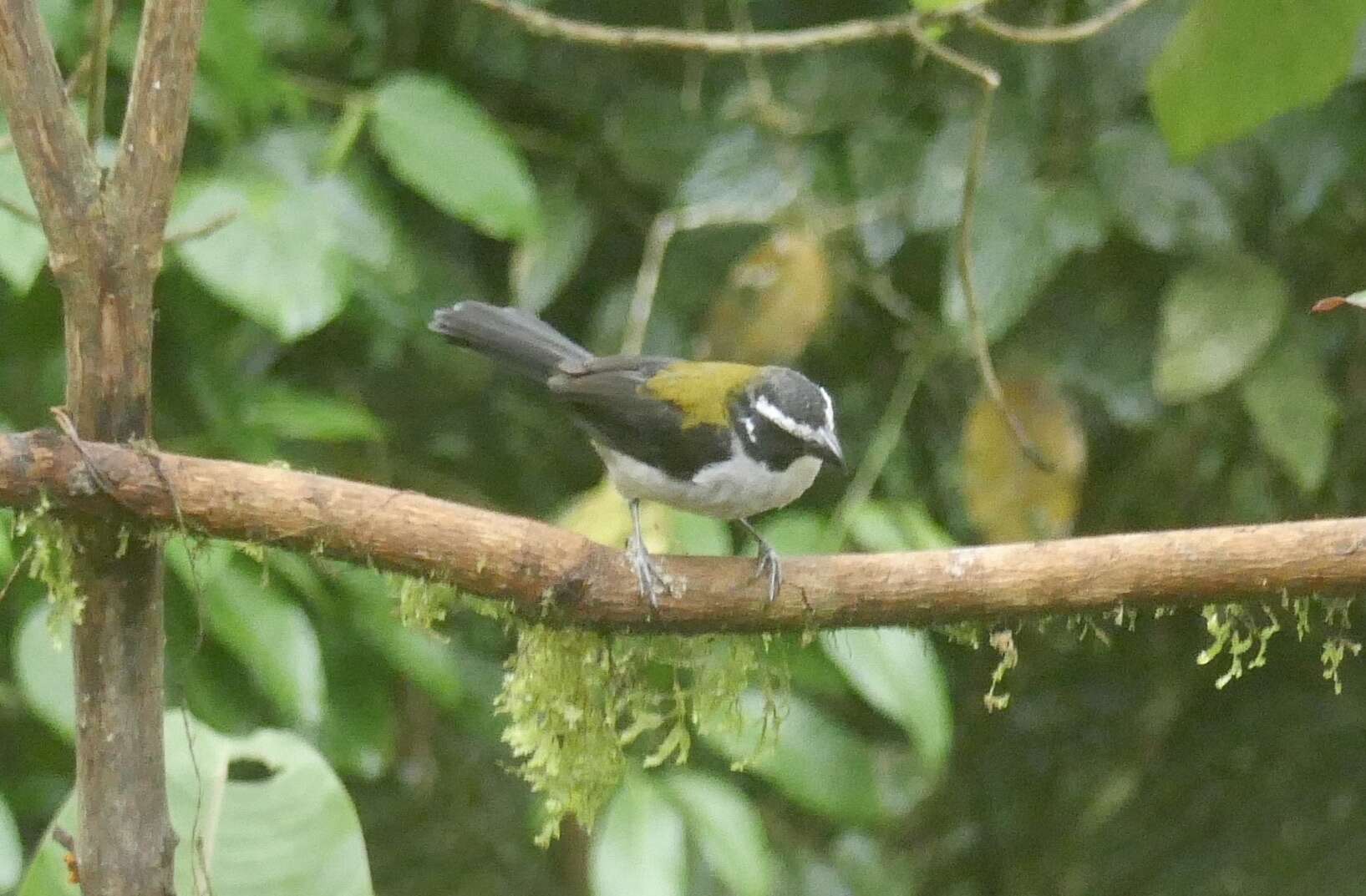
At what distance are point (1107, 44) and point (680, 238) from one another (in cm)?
80

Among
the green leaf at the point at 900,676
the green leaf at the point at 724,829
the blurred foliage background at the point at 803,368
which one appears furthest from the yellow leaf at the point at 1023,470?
the green leaf at the point at 724,829

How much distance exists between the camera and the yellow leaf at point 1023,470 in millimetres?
2406

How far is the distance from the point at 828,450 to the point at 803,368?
89 centimetres

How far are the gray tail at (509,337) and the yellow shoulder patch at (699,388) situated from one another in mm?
119

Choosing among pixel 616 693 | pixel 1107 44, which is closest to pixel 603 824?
pixel 616 693

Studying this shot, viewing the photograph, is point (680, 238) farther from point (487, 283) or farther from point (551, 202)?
point (487, 283)

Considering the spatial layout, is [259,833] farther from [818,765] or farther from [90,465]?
[818,765]

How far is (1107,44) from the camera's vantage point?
2.47m

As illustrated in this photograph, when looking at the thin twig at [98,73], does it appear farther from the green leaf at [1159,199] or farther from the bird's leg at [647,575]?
the green leaf at [1159,199]

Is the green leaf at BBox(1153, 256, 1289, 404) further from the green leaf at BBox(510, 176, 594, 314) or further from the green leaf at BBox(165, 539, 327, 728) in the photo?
the green leaf at BBox(165, 539, 327, 728)

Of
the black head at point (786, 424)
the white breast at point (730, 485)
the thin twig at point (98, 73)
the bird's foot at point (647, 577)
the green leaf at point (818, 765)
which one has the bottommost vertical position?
the green leaf at point (818, 765)

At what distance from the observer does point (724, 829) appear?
6.74ft

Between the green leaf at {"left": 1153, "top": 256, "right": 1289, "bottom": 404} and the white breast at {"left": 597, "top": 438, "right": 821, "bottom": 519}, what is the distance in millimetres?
642

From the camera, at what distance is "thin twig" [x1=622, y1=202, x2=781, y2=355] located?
2.53 metres
